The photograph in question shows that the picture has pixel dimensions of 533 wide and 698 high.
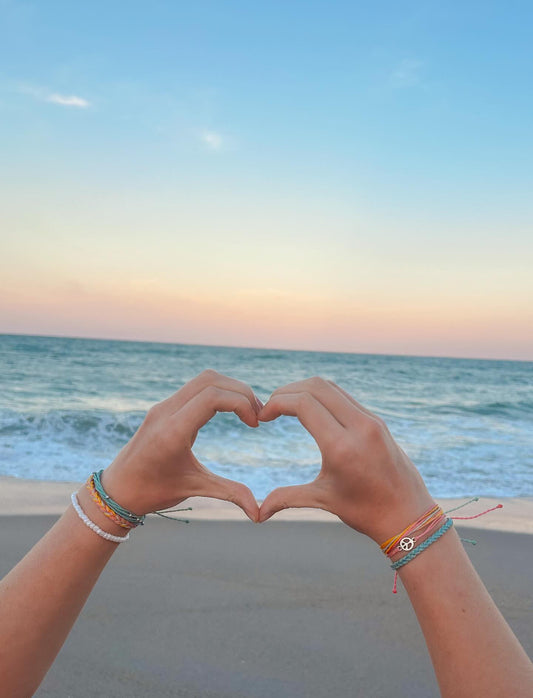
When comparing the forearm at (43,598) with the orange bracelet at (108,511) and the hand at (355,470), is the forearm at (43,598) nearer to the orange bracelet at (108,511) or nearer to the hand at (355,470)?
the orange bracelet at (108,511)

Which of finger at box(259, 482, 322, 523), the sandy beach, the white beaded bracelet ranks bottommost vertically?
the sandy beach

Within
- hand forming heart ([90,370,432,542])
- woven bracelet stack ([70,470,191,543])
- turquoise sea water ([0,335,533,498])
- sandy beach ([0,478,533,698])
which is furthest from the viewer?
turquoise sea water ([0,335,533,498])

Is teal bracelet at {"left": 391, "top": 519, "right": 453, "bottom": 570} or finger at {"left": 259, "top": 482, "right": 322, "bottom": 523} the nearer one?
teal bracelet at {"left": 391, "top": 519, "right": 453, "bottom": 570}

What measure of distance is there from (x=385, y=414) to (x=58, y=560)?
45.6 ft

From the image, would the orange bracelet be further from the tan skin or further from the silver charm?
the silver charm

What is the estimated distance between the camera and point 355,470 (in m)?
0.89

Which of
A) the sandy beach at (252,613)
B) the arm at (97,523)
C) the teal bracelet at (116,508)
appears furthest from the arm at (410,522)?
the sandy beach at (252,613)

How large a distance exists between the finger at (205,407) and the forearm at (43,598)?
0.80 ft

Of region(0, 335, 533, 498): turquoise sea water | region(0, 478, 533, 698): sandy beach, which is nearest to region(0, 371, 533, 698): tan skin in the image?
region(0, 478, 533, 698): sandy beach

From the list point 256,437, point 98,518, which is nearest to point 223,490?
point 98,518

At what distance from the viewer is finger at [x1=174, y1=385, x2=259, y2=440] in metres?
0.97

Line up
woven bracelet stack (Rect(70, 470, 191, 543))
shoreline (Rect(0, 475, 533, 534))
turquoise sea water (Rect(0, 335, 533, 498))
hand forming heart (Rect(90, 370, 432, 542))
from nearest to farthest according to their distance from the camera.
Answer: hand forming heart (Rect(90, 370, 432, 542)) < woven bracelet stack (Rect(70, 470, 191, 543)) < shoreline (Rect(0, 475, 533, 534)) < turquoise sea water (Rect(0, 335, 533, 498))

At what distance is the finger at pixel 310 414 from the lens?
0.90 metres

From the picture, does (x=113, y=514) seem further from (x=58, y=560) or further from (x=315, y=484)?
(x=315, y=484)
